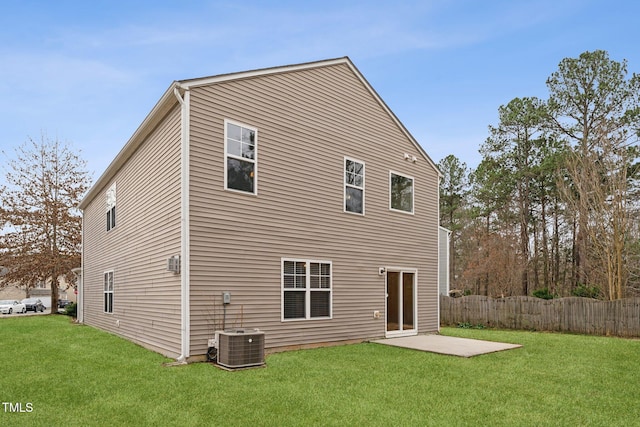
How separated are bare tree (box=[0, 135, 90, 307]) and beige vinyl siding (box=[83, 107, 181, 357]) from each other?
36.5 feet

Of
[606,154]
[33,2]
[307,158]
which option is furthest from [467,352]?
[33,2]

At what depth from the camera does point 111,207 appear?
1320 cm

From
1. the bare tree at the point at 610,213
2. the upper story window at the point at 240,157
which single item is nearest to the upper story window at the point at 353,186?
the upper story window at the point at 240,157

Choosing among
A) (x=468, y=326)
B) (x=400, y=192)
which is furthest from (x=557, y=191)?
(x=400, y=192)

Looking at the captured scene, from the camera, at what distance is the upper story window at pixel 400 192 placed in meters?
11.8

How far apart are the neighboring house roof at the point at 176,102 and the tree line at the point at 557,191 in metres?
7.03

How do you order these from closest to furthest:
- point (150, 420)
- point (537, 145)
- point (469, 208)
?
point (150, 420) → point (537, 145) → point (469, 208)

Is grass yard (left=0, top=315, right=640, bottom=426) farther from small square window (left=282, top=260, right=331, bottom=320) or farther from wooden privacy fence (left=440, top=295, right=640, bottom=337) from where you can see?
wooden privacy fence (left=440, top=295, right=640, bottom=337)

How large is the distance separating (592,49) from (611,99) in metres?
2.49

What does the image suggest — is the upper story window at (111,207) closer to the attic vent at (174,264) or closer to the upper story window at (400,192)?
the attic vent at (174,264)

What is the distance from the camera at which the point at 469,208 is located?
101 ft

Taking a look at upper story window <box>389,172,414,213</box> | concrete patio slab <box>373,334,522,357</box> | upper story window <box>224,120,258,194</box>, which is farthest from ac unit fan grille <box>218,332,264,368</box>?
upper story window <box>389,172,414,213</box>

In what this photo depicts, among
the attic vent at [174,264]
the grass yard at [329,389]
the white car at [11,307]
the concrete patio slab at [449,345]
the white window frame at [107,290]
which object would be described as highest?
the attic vent at [174,264]

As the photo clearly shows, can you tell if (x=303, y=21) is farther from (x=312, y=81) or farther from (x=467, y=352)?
(x=467, y=352)
